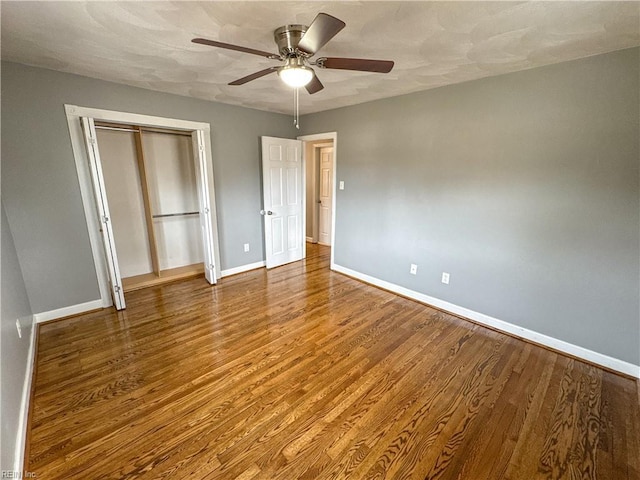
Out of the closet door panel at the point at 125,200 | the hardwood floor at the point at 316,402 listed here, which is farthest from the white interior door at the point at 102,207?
the closet door panel at the point at 125,200

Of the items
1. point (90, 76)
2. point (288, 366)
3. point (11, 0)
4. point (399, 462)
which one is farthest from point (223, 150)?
point (399, 462)

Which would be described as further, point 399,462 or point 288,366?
point 288,366

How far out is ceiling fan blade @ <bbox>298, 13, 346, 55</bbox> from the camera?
120 centimetres

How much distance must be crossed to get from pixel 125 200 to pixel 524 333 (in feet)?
16.0

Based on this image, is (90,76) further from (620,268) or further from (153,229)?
(620,268)

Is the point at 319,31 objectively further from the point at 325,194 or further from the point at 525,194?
the point at 325,194

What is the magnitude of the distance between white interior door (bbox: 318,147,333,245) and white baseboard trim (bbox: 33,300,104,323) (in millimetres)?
3891

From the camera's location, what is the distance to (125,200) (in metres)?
3.70

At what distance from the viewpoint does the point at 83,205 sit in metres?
2.74

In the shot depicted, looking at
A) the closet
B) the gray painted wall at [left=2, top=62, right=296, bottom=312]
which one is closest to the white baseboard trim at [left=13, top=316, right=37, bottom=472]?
the gray painted wall at [left=2, top=62, right=296, bottom=312]

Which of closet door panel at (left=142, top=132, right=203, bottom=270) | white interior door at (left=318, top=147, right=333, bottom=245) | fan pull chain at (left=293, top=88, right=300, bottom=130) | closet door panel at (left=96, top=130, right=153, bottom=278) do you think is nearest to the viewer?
fan pull chain at (left=293, top=88, right=300, bottom=130)

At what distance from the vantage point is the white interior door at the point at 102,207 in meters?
2.59

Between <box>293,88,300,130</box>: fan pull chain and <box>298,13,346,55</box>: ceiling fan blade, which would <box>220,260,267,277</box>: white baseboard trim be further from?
<box>298,13,346,55</box>: ceiling fan blade

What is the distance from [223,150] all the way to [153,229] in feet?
4.99
